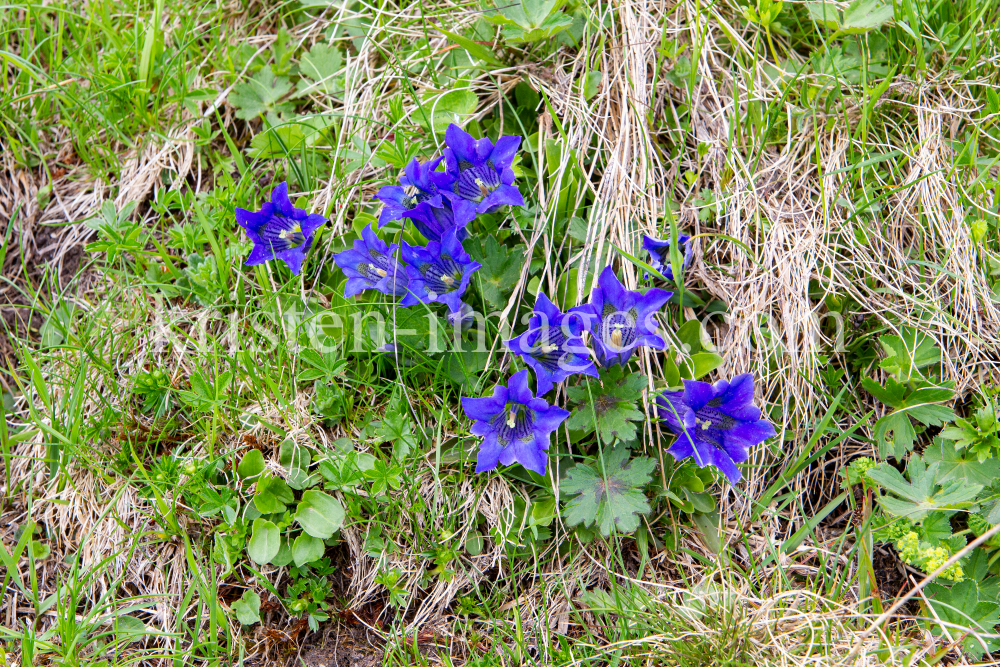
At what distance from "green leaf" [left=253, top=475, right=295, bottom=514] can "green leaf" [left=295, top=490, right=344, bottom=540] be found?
0.20 ft

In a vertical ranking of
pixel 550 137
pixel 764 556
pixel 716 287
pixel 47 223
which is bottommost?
pixel 764 556

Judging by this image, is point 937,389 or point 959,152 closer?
point 937,389

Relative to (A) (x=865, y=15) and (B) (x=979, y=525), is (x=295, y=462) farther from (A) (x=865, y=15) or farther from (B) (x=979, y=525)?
(A) (x=865, y=15)

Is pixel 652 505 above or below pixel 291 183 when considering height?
below

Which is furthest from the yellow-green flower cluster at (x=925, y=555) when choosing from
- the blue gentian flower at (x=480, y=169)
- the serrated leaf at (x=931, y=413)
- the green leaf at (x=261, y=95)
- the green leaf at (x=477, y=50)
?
the green leaf at (x=261, y=95)

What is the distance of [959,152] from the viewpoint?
7.98 ft

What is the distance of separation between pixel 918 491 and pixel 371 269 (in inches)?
70.8

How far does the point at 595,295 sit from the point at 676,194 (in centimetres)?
66

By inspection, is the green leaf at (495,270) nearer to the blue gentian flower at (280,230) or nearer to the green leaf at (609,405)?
the green leaf at (609,405)

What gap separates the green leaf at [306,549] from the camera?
7.11ft

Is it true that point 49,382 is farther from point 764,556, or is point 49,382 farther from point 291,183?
point 764,556

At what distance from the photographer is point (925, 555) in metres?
2.02

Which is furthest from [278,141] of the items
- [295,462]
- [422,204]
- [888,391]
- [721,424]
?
[888,391]

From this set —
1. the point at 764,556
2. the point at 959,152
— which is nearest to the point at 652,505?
the point at 764,556
